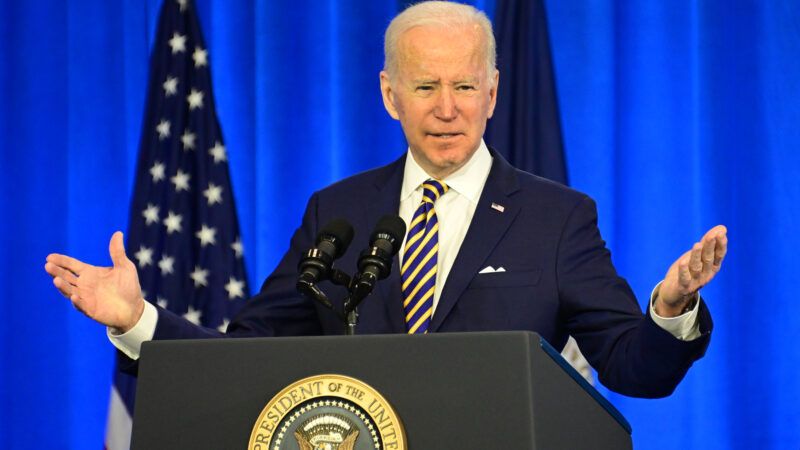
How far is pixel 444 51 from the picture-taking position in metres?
2.52

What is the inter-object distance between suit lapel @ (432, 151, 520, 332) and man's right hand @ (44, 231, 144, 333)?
64 centimetres

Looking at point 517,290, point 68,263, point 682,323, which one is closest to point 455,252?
point 517,290

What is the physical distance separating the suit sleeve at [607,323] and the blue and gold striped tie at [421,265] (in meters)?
0.29

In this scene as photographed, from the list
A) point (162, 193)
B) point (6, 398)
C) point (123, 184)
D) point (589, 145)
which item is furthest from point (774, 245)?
point (6, 398)

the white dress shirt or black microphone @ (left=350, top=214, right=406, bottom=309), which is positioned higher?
the white dress shirt

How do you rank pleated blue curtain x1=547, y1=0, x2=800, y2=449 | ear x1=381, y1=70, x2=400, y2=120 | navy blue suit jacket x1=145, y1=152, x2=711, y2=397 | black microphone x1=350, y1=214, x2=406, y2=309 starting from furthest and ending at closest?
pleated blue curtain x1=547, y1=0, x2=800, y2=449 < ear x1=381, y1=70, x2=400, y2=120 < navy blue suit jacket x1=145, y1=152, x2=711, y2=397 < black microphone x1=350, y1=214, x2=406, y2=309

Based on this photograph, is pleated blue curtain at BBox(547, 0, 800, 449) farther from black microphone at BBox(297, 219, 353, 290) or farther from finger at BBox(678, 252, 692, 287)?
black microphone at BBox(297, 219, 353, 290)

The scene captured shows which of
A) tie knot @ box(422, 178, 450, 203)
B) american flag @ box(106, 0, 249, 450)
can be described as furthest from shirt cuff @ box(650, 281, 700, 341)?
american flag @ box(106, 0, 249, 450)

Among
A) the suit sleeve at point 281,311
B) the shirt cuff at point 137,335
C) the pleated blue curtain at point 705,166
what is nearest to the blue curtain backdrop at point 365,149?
the pleated blue curtain at point 705,166

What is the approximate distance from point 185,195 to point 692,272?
3022 mm

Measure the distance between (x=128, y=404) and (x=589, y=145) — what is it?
213 cm

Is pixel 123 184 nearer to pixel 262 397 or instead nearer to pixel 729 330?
pixel 729 330

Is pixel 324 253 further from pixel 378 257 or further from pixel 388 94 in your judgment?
pixel 388 94

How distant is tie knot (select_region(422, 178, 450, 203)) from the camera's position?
Answer: 2527mm
